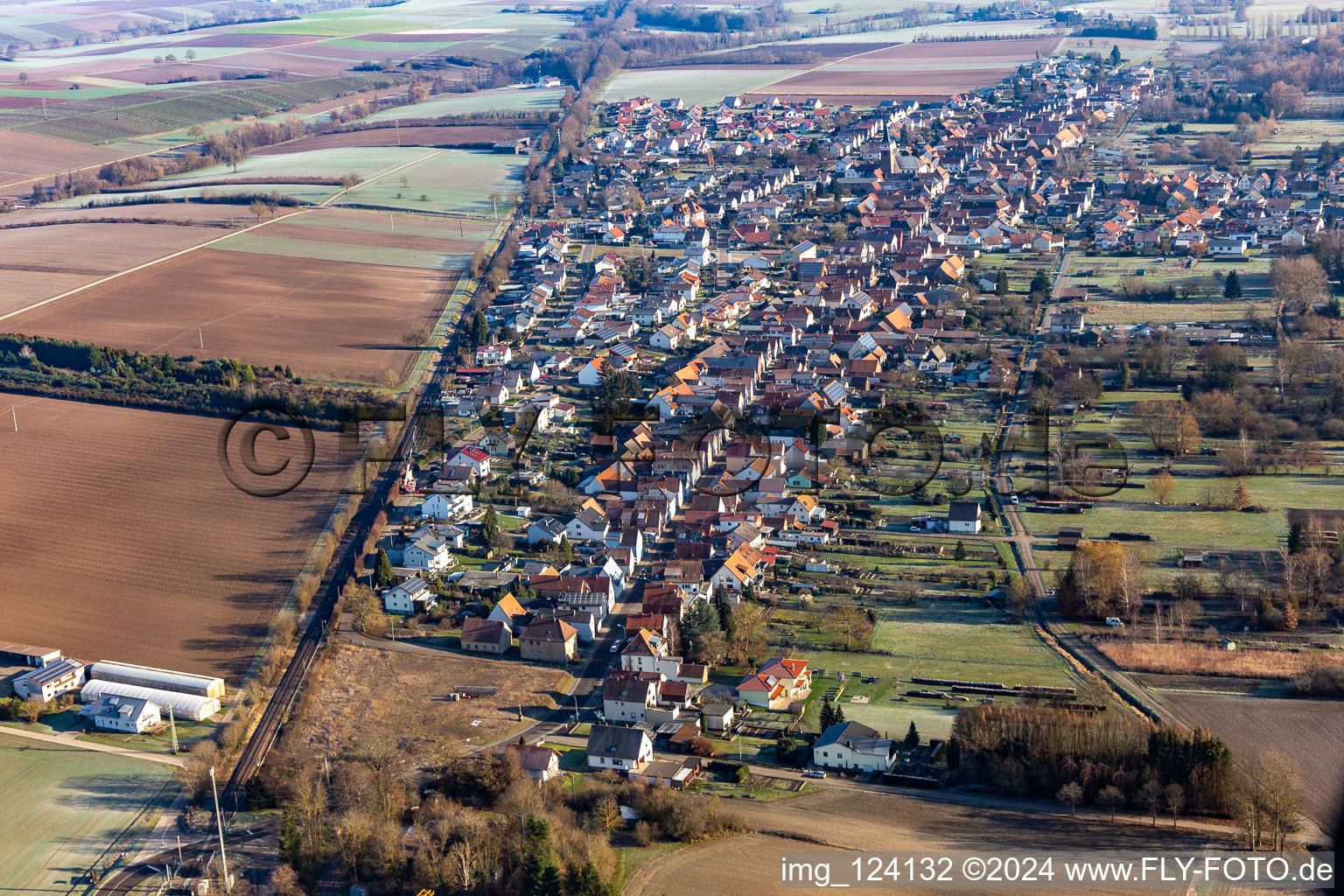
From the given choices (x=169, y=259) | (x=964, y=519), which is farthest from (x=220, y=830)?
(x=169, y=259)

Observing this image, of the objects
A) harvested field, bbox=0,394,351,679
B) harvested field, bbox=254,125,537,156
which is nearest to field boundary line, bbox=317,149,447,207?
harvested field, bbox=254,125,537,156

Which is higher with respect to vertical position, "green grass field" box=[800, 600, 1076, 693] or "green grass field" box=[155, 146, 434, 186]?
"green grass field" box=[155, 146, 434, 186]

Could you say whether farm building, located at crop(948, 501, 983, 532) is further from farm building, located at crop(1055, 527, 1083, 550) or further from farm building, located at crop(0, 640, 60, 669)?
farm building, located at crop(0, 640, 60, 669)

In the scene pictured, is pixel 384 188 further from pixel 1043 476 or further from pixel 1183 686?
pixel 1183 686

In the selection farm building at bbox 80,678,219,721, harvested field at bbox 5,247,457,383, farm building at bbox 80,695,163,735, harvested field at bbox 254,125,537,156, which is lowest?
farm building at bbox 80,695,163,735

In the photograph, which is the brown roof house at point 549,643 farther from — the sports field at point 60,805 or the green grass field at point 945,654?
the sports field at point 60,805

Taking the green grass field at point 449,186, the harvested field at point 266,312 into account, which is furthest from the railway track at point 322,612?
the green grass field at point 449,186
